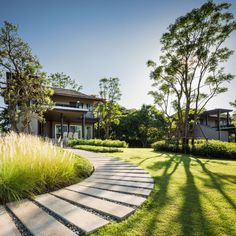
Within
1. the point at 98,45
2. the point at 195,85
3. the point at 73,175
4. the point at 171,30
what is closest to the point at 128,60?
the point at 98,45

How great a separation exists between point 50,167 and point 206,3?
1174 cm

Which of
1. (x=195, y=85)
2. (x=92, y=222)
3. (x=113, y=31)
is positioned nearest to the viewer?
(x=92, y=222)

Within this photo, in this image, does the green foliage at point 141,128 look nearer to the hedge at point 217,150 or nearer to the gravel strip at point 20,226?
the hedge at point 217,150

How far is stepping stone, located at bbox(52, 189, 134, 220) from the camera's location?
200 centimetres

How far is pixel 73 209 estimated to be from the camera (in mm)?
2104

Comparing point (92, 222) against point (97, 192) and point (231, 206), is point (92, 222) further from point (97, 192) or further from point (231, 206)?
point (231, 206)

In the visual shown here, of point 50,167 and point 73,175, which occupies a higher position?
point 50,167

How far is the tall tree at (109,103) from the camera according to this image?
2119 cm

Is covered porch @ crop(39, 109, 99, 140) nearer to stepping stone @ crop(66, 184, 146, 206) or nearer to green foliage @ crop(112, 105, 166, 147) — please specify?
green foliage @ crop(112, 105, 166, 147)

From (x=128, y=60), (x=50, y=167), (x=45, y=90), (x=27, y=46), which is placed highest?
(x=27, y=46)

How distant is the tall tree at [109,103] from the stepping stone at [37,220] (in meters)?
18.7

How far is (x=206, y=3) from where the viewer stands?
9719 millimetres

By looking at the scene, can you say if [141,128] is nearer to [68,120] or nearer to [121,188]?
[68,120]

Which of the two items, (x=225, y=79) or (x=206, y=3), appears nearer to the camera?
(x=206, y=3)
